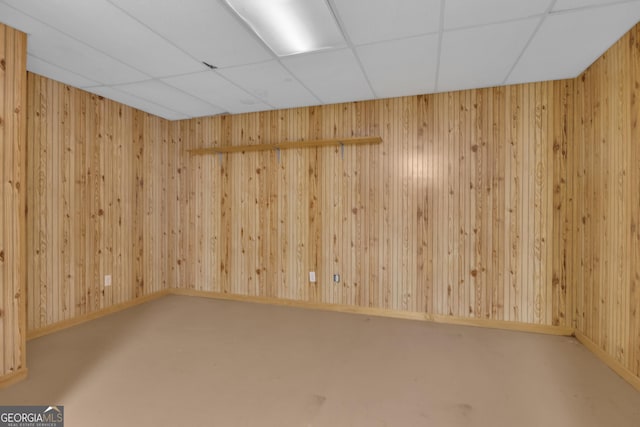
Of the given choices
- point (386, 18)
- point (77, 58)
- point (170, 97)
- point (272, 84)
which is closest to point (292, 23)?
point (386, 18)

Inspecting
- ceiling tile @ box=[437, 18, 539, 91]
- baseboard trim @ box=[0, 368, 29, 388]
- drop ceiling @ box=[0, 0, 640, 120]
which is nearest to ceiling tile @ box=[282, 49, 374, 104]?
drop ceiling @ box=[0, 0, 640, 120]

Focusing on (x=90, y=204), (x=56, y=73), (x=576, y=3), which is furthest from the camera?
(x=90, y=204)

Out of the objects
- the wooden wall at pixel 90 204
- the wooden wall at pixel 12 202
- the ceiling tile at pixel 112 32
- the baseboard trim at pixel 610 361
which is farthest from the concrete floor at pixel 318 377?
the ceiling tile at pixel 112 32

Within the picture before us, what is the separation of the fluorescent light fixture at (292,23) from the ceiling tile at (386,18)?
0.10 metres

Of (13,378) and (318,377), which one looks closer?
(13,378)

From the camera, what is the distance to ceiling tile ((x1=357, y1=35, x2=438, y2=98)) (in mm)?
2270

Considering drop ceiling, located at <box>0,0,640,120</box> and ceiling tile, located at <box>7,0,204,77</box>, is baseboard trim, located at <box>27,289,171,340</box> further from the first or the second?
ceiling tile, located at <box>7,0,204,77</box>

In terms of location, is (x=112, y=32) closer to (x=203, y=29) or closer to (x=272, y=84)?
(x=203, y=29)

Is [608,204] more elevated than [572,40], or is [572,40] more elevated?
Result: [572,40]

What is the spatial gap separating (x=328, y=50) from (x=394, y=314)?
2.73 m

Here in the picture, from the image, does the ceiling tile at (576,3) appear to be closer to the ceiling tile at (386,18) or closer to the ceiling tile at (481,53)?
the ceiling tile at (481,53)

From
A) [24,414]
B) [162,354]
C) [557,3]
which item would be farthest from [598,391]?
[24,414]

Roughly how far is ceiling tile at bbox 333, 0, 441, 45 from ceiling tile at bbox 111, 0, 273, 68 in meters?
0.70

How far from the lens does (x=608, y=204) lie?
238 centimetres
